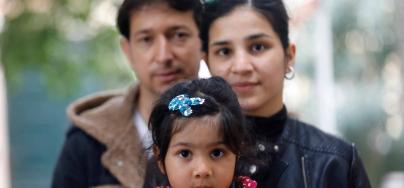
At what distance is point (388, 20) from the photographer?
10875 mm

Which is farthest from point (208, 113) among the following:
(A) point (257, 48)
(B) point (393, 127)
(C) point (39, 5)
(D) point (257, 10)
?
(B) point (393, 127)

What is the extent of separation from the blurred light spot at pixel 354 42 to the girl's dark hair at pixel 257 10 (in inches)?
297

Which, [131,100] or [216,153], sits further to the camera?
[131,100]

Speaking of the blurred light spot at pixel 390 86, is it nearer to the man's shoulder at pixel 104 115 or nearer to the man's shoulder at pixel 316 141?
the man's shoulder at pixel 104 115

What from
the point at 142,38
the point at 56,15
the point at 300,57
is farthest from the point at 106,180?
the point at 300,57

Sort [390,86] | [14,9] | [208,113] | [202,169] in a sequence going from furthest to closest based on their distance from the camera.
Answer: [390,86], [14,9], [208,113], [202,169]

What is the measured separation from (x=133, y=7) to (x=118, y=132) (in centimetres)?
53

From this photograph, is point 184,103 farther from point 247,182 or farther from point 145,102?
point 145,102

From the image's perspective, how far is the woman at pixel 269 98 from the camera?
3418 mm

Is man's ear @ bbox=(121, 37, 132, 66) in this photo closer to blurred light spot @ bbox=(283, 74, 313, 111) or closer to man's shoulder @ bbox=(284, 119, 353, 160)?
man's shoulder @ bbox=(284, 119, 353, 160)

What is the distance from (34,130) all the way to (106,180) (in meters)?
7.45

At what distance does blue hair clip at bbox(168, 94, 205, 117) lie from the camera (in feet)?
10.3

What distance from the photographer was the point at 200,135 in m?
3.07

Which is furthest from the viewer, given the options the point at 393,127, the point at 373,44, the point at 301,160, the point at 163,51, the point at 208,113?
the point at 393,127
